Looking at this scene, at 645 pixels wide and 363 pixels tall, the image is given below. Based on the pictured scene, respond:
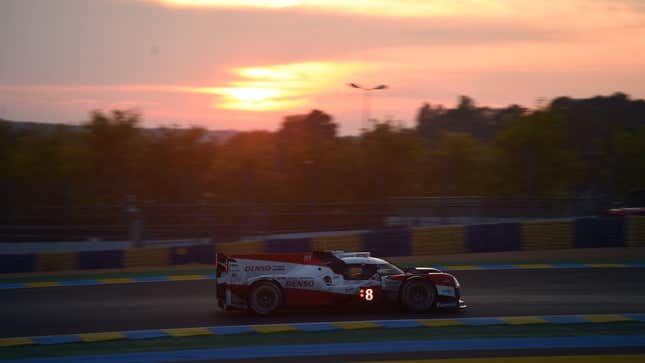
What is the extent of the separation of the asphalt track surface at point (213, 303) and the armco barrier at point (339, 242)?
3423 millimetres

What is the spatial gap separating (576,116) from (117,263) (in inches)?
2768

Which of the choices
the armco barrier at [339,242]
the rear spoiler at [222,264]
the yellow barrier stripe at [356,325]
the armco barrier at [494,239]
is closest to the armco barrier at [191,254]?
the armco barrier at [339,242]

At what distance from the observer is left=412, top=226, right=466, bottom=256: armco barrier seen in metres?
20.5

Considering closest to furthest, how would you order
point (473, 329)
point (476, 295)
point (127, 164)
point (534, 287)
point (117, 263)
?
point (473, 329) → point (476, 295) → point (534, 287) → point (117, 263) → point (127, 164)

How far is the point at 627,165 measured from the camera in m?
52.8

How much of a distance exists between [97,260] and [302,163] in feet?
90.5

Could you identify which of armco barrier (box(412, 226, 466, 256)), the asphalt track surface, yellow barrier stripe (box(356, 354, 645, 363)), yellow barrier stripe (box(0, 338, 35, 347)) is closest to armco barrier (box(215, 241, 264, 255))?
the asphalt track surface

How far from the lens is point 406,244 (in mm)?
20375

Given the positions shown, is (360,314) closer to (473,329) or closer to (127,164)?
(473,329)

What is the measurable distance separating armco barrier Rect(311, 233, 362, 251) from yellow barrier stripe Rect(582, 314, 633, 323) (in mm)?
8499

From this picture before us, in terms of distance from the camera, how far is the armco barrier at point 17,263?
19.0 metres

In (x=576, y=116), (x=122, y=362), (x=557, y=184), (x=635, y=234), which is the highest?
(x=576, y=116)

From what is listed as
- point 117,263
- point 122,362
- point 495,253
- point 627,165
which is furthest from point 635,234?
point 627,165

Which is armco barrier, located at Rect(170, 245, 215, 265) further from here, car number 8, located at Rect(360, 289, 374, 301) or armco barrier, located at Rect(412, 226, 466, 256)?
car number 8, located at Rect(360, 289, 374, 301)
